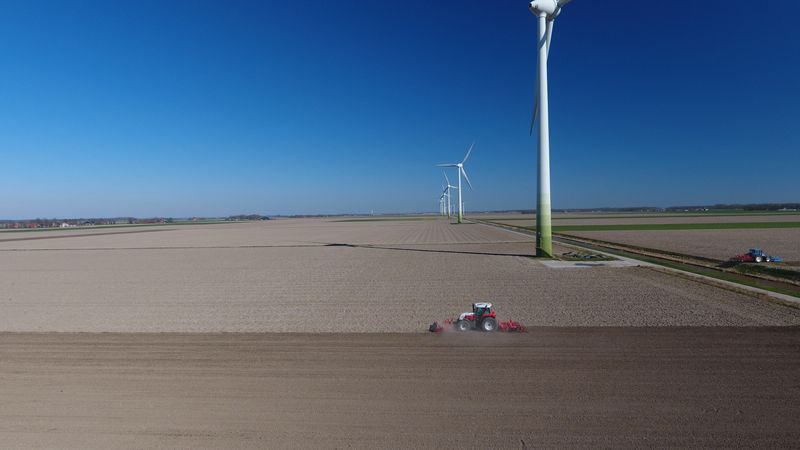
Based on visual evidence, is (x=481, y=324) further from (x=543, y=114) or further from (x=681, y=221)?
(x=681, y=221)

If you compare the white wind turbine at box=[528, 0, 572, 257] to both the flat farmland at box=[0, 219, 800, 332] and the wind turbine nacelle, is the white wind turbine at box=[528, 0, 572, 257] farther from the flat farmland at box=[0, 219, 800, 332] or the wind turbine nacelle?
the flat farmland at box=[0, 219, 800, 332]

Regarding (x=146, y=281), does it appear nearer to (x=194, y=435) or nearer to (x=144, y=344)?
(x=144, y=344)

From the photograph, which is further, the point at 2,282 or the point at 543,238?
the point at 543,238

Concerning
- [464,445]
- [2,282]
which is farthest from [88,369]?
[2,282]

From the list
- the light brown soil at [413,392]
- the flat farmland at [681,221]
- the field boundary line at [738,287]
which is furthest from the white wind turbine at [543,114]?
the flat farmland at [681,221]

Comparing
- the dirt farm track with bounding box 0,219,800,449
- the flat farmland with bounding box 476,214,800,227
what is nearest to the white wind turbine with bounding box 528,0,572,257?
the dirt farm track with bounding box 0,219,800,449
